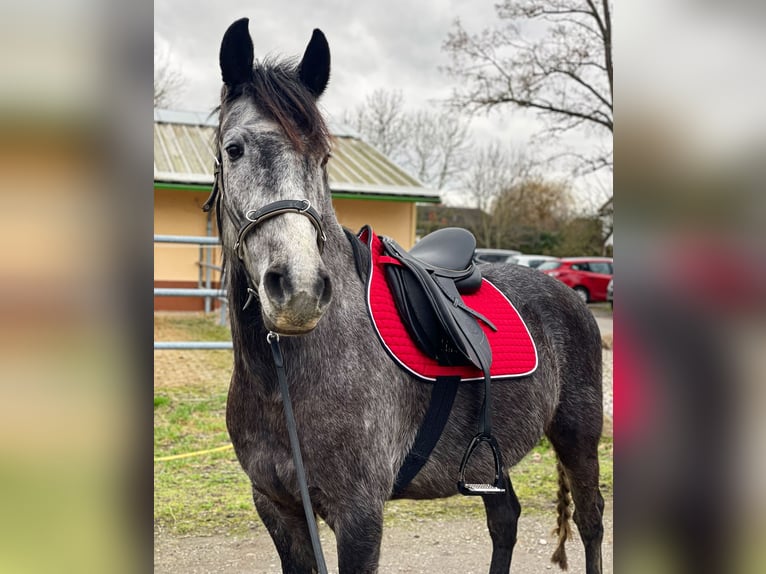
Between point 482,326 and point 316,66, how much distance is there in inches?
45.1

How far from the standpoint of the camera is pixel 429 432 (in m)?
2.12

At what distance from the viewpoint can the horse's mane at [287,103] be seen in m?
1.69

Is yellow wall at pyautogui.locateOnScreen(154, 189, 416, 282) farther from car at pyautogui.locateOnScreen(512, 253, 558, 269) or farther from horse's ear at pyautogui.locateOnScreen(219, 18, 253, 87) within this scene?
horse's ear at pyautogui.locateOnScreen(219, 18, 253, 87)

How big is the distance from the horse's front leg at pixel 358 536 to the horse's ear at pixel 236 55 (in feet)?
4.13

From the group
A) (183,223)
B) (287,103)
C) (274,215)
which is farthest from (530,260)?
(274,215)

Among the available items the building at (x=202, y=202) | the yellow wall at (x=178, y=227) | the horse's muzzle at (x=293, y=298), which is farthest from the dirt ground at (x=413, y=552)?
the yellow wall at (x=178, y=227)

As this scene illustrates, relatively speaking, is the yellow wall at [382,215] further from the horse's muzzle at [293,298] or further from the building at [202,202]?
the horse's muzzle at [293,298]

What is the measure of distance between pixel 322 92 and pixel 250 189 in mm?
485

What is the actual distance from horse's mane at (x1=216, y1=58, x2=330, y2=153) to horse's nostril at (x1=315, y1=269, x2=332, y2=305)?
0.39 meters

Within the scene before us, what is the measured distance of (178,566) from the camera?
338cm

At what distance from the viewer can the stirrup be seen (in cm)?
217

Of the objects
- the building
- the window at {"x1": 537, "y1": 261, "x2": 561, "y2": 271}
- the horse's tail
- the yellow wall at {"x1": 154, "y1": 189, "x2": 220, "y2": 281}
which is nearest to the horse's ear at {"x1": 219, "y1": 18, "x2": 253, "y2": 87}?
the horse's tail

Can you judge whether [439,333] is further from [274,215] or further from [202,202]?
[202,202]
